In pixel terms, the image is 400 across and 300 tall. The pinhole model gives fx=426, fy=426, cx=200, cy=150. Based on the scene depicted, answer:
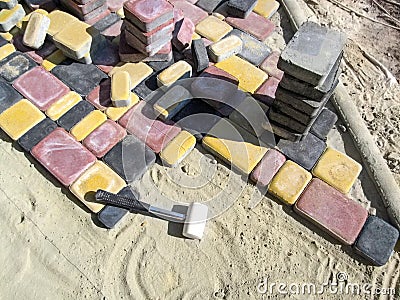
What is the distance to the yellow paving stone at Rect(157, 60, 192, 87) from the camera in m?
3.09

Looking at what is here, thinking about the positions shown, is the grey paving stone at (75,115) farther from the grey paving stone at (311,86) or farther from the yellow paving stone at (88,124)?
the grey paving stone at (311,86)

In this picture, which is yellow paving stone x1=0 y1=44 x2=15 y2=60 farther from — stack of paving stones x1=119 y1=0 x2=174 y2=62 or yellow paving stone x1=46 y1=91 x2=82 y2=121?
stack of paving stones x1=119 y1=0 x2=174 y2=62

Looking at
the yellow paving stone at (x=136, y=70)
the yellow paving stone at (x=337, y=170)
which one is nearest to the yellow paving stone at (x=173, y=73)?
the yellow paving stone at (x=136, y=70)

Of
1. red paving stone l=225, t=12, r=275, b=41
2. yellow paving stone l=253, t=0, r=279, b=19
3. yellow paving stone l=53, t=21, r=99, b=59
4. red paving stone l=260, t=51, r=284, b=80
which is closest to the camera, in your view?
yellow paving stone l=53, t=21, r=99, b=59

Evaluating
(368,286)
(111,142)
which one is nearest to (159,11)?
(111,142)

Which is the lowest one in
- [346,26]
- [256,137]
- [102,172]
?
[102,172]

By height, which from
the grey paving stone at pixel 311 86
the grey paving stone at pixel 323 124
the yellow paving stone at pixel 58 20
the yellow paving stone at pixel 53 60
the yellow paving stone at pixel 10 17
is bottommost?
the yellow paving stone at pixel 53 60

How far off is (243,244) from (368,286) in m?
0.79

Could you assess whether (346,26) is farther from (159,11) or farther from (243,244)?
(243,244)

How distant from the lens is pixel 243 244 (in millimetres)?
2676

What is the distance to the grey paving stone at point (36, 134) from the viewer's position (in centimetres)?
291

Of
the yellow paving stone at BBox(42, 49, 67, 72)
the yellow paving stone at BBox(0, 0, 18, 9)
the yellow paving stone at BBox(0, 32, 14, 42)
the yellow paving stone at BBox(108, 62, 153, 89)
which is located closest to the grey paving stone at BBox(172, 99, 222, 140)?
the yellow paving stone at BBox(108, 62, 153, 89)

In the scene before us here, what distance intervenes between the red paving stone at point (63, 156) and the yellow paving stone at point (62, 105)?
0.48 ft

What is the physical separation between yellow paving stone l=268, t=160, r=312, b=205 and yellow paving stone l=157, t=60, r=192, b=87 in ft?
3.26
